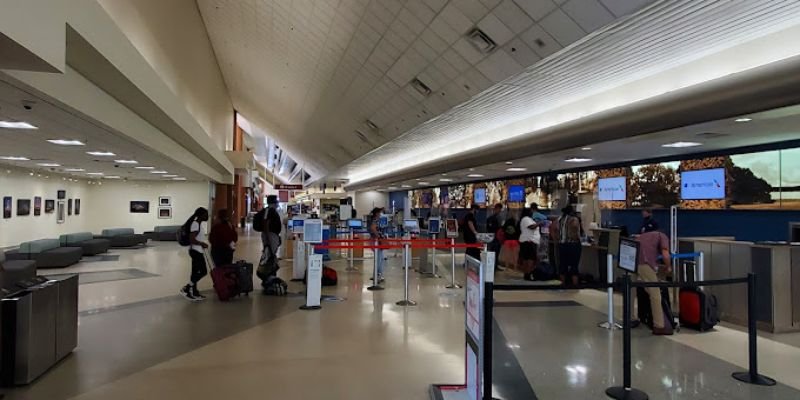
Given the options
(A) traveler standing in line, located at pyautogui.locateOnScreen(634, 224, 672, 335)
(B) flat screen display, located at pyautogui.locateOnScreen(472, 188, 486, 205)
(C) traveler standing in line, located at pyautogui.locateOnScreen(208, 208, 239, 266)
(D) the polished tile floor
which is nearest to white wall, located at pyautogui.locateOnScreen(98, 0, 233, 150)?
(C) traveler standing in line, located at pyautogui.locateOnScreen(208, 208, 239, 266)

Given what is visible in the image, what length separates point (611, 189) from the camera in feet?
48.4

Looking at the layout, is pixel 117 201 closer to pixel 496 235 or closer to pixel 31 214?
pixel 31 214

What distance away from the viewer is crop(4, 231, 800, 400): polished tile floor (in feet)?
15.5

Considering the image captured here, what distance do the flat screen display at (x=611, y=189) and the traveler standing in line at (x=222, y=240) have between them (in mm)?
10625

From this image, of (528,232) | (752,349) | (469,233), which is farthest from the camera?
(528,232)

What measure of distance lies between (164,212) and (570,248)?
1979 centimetres

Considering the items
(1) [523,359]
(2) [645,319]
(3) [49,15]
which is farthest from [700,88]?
(3) [49,15]

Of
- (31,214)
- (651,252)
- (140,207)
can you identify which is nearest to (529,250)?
(651,252)

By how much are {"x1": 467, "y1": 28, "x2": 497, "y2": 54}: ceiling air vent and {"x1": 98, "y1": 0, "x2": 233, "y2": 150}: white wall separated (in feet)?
16.9

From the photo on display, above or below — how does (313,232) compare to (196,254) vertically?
above

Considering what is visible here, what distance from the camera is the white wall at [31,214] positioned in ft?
53.1

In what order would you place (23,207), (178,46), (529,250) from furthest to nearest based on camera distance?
1. (23,207)
2. (178,46)
3. (529,250)

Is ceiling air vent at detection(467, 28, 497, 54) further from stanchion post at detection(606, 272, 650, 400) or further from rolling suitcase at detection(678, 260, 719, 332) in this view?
rolling suitcase at detection(678, 260, 719, 332)

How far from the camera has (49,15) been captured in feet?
12.5
